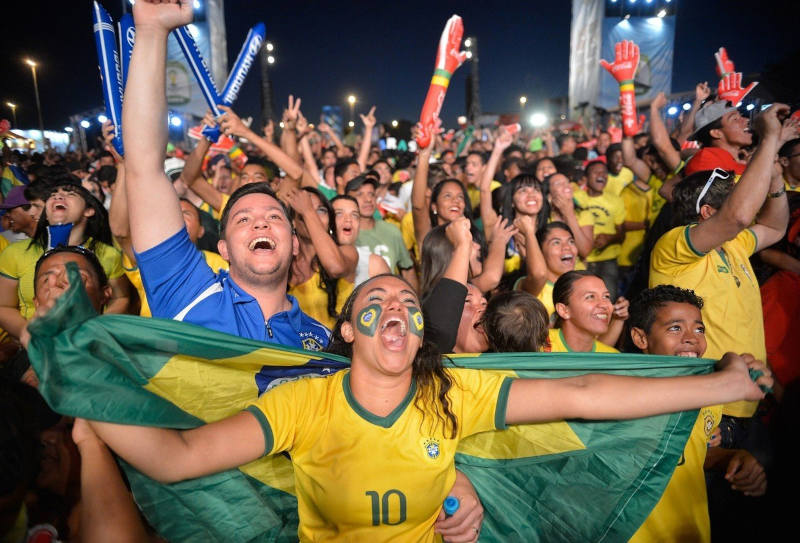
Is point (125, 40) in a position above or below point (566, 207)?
above

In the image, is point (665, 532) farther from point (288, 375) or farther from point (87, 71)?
point (87, 71)

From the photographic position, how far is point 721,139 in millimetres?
4441

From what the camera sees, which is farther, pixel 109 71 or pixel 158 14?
pixel 109 71

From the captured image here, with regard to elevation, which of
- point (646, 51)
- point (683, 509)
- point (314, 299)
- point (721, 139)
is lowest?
point (683, 509)

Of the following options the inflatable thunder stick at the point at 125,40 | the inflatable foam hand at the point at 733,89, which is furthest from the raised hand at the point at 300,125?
the inflatable foam hand at the point at 733,89

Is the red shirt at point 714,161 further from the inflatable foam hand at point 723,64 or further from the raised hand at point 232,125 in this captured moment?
the raised hand at point 232,125

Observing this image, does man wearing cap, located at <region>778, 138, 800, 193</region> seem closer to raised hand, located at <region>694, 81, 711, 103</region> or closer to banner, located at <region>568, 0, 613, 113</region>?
raised hand, located at <region>694, 81, 711, 103</region>

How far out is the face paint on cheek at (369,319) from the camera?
189 centimetres

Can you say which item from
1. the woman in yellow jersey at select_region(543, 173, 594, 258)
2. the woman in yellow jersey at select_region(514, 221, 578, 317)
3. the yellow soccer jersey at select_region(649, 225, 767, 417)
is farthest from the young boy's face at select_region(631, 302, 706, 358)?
the woman in yellow jersey at select_region(543, 173, 594, 258)

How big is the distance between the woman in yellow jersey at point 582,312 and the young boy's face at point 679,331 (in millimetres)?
320

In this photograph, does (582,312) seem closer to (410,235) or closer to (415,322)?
(415,322)

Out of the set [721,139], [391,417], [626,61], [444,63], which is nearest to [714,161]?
[721,139]

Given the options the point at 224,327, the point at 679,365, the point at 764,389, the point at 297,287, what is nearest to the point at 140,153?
the point at 224,327

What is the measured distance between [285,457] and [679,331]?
2.28 meters
